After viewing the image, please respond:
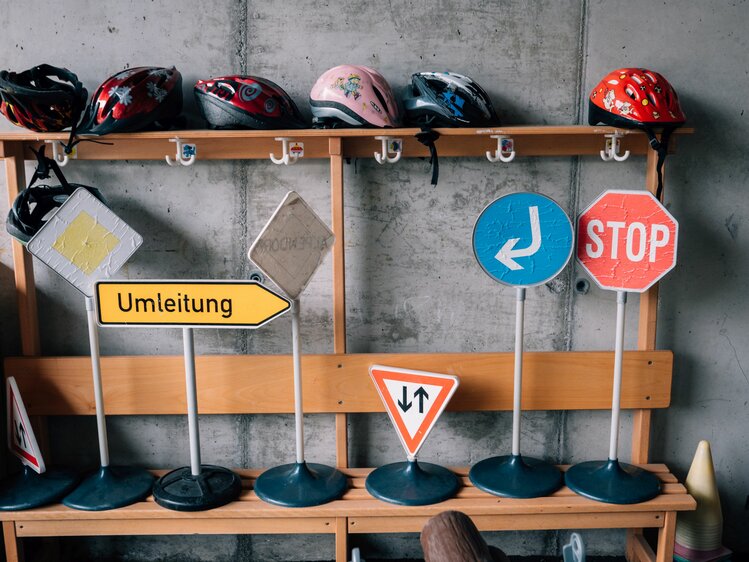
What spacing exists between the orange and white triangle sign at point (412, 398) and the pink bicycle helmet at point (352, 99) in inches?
32.7

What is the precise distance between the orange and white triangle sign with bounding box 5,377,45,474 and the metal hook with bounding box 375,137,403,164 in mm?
1440

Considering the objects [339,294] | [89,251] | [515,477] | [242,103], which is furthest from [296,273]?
[515,477]

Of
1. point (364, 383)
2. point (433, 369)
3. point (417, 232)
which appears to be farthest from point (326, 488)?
point (417, 232)

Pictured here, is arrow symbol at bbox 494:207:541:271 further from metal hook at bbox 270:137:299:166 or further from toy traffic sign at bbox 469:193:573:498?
metal hook at bbox 270:137:299:166

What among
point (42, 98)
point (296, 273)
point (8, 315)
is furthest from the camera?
point (8, 315)

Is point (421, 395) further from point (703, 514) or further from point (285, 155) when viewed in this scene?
point (703, 514)

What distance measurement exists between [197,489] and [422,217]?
1.23m

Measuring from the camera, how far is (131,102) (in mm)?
2084

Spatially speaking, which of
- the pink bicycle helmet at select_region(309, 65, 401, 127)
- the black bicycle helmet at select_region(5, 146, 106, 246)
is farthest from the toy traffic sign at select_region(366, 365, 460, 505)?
the black bicycle helmet at select_region(5, 146, 106, 246)

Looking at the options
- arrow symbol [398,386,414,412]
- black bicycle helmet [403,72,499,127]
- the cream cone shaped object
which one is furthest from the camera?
the cream cone shaped object

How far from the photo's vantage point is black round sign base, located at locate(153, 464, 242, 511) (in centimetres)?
219

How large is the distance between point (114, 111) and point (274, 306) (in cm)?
79

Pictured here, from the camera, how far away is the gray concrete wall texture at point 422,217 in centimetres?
233

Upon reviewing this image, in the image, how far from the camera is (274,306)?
2.08 m
